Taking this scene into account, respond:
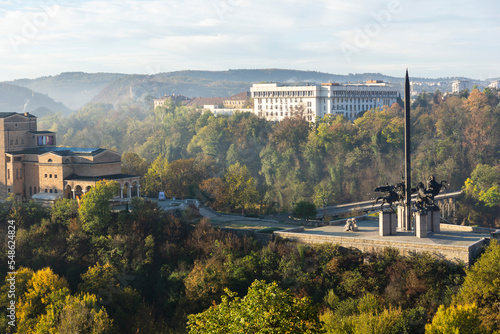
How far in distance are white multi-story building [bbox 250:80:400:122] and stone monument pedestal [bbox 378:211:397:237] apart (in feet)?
245

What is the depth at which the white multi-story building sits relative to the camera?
4766 inches

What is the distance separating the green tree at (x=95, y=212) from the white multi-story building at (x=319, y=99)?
7095 centimetres

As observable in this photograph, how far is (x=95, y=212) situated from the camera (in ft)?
164

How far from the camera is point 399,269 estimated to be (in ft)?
132

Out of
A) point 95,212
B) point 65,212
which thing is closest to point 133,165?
point 65,212

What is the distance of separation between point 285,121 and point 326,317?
7702cm

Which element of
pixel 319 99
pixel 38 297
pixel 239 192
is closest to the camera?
pixel 38 297

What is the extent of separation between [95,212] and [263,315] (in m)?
29.6

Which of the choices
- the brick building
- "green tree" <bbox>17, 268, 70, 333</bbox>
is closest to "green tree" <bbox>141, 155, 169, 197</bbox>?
the brick building

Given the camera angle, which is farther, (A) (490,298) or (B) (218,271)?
(B) (218,271)

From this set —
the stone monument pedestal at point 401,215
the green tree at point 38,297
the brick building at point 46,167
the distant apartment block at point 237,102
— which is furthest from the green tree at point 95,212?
the distant apartment block at point 237,102

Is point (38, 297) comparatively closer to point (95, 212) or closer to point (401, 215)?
point (95, 212)

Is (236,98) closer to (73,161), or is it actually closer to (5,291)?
(73,161)

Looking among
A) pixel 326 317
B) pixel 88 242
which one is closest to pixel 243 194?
pixel 88 242
